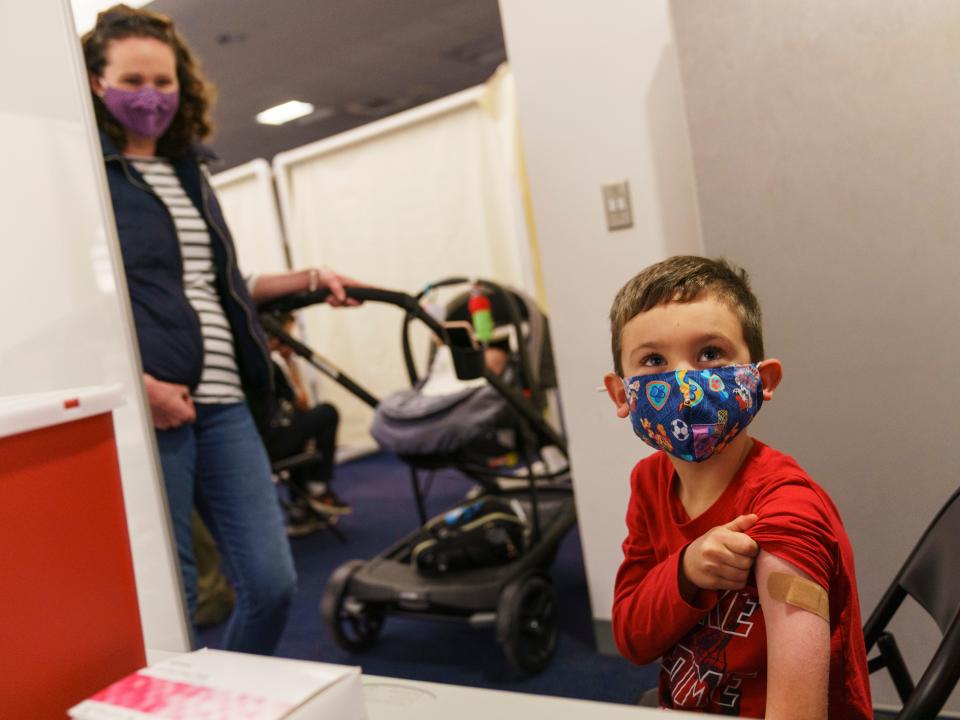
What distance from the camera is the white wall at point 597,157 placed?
1482mm

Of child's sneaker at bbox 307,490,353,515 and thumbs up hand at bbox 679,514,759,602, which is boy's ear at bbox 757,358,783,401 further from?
child's sneaker at bbox 307,490,353,515

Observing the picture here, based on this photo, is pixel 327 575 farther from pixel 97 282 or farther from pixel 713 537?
pixel 713 537

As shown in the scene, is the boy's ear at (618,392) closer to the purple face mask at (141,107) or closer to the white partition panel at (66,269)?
the white partition panel at (66,269)

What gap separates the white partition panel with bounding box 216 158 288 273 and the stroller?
278cm

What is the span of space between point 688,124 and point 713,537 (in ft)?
2.75

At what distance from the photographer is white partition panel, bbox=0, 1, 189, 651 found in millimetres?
1450

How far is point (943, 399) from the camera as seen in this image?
116 centimetres

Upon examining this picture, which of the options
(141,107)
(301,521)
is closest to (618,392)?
(141,107)

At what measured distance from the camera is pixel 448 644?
8.13ft

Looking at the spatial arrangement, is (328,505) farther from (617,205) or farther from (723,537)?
(723,537)

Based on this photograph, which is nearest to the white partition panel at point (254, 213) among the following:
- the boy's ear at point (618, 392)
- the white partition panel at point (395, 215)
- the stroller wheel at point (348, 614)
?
the white partition panel at point (395, 215)

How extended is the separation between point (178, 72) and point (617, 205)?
0.94 meters

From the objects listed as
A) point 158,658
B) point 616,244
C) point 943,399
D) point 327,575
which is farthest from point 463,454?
point 158,658

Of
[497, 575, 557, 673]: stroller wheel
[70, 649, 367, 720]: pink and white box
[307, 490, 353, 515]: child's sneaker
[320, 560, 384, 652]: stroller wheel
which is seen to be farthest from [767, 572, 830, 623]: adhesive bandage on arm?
[307, 490, 353, 515]: child's sneaker
